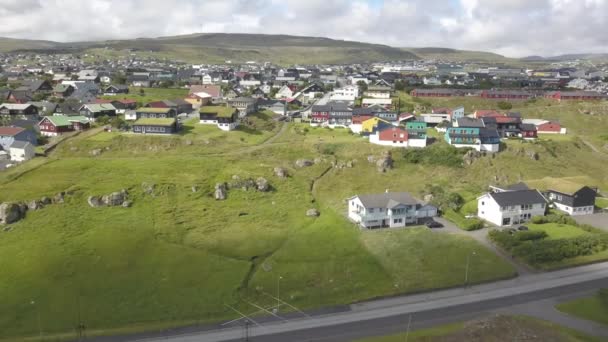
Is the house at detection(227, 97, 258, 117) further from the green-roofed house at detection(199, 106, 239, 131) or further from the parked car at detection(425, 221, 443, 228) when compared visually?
the parked car at detection(425, 221, 443, 228)

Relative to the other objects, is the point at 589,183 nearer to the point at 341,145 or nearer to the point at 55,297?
the point at 341,145

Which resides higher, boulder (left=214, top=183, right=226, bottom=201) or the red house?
the red house

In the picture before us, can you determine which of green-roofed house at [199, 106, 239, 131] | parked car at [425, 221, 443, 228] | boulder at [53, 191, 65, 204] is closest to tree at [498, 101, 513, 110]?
green-roofed house at [199, 106, 239, 131]

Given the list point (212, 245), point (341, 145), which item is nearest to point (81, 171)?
point (212, 245)

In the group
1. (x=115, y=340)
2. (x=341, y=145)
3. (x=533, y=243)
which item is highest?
(x=341, y=145)

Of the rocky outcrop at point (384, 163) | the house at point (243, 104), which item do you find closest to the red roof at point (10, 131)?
the house at point (243, 104)

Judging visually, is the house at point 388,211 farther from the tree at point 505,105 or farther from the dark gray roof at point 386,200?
the tree at point 505,105
